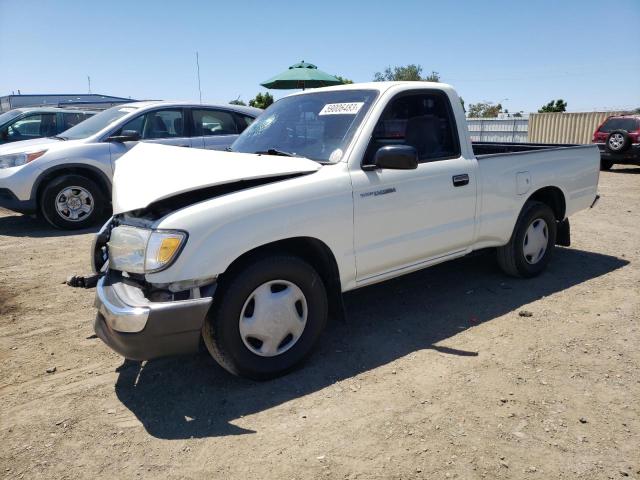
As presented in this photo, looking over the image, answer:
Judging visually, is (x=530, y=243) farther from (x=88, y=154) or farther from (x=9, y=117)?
(x=9, y=117)

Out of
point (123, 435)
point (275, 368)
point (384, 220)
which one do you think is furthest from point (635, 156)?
point (123, 435)

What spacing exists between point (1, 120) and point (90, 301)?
769cm

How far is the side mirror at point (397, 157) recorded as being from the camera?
336cm

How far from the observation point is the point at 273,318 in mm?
3178

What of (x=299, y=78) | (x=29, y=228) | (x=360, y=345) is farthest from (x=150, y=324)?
(x=299, y=78)

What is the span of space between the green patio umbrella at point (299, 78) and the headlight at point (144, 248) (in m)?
10.9

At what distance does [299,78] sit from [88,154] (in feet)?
23.1

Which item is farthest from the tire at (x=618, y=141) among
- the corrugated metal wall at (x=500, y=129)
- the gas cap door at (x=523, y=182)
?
the gas cap door at (x=523, y=182)

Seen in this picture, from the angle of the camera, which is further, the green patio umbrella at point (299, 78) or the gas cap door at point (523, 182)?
the green patio umbrella at point (299, 78)

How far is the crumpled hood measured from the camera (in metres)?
2.98

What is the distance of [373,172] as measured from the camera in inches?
140

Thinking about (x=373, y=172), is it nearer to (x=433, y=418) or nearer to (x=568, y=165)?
(x=433, y=418)

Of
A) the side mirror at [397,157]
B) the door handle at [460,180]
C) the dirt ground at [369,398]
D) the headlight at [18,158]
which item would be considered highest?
the side mirror at [397,157]

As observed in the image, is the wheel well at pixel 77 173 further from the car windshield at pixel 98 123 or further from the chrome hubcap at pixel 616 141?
the chrome hubcap at pixel 616 141
